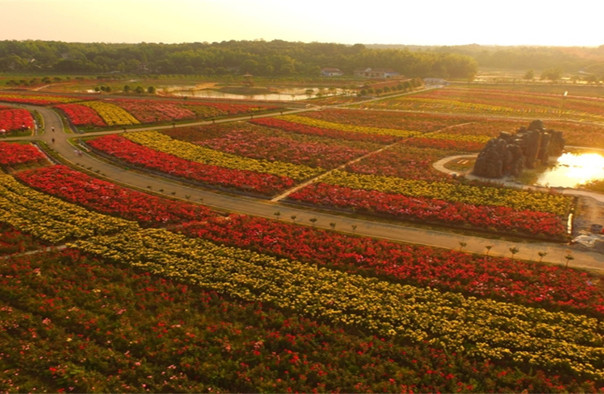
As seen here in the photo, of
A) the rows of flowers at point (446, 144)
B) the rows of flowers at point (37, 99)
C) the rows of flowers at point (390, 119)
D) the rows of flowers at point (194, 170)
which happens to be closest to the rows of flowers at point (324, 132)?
the rows of flowers at point (446, 144)

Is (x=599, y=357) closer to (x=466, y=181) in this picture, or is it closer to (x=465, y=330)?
(x=465, y=330)

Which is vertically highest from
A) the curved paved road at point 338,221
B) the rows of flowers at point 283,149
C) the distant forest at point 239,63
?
the distant forest at point 239,63

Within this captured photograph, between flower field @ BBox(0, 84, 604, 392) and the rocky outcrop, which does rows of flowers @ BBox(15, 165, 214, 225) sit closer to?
flower field @ BBox(0, 84, 604, 392)

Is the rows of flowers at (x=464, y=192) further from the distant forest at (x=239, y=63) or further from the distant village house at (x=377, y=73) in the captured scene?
the distant forest at (x=239, y=63)

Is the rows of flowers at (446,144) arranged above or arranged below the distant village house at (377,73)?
below

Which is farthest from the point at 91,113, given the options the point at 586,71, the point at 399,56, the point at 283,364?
the point at 586,71

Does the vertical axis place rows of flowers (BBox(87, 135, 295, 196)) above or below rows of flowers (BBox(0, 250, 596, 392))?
above

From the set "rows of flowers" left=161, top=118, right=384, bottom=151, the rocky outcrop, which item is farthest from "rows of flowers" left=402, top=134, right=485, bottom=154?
the rocky outcrop

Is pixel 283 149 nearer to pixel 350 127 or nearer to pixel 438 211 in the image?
pixel 350 127
